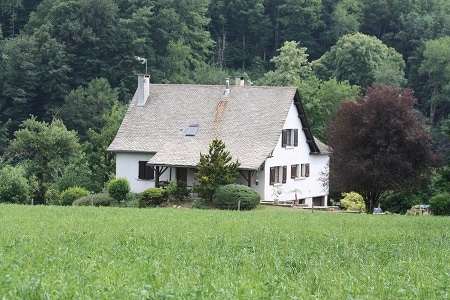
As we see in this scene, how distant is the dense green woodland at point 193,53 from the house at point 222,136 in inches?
640

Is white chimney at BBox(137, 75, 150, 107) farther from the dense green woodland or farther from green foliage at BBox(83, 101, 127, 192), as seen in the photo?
the dense green woodland

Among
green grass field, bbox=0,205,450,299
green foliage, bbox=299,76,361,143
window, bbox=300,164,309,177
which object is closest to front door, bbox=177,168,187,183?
window, bbox=300,164,309,177

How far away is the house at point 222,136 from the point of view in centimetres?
5466

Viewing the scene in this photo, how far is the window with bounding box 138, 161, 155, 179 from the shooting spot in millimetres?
56719

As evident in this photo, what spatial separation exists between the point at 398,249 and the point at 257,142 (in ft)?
113

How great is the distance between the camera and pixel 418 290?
14438 mm

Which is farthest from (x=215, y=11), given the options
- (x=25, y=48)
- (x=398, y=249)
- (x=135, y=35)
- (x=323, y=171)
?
(x=398, y=249)

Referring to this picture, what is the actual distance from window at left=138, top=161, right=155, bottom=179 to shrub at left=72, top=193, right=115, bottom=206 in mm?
4743

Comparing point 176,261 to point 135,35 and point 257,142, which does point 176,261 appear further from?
point 135,35

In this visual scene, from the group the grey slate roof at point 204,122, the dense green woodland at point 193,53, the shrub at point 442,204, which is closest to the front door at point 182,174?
the grey slate roof at point 204,122

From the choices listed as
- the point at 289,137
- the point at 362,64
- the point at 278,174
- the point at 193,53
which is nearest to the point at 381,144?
the point at 278,174

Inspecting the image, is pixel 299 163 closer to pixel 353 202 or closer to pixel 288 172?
pixel 288 172

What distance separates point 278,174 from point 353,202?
517cm

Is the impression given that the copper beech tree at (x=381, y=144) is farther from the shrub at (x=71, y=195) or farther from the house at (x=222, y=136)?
the shrub at (x=71, y=195)
